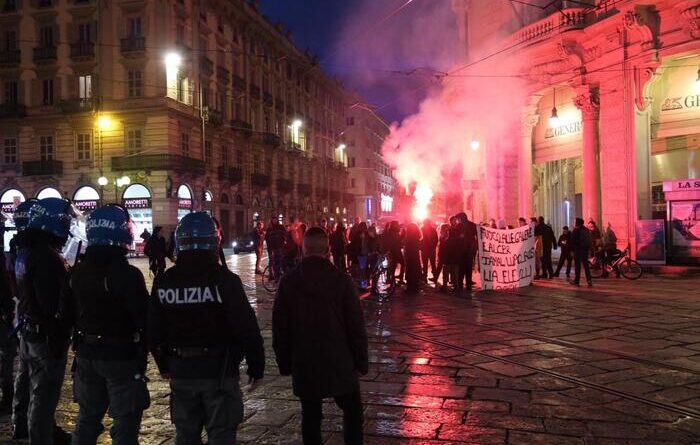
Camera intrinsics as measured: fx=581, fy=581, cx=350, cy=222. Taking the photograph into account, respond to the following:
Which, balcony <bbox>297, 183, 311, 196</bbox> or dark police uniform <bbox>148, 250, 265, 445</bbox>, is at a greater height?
balcony <bbox>297, 183, 311, 196</bbox>

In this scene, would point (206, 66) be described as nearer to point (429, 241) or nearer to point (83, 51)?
point (83, 51)

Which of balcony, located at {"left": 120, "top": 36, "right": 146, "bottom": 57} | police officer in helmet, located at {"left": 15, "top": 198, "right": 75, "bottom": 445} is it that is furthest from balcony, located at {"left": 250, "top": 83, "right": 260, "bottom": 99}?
police officer in helmet, located at {"left": 15, "top": 198, "right": 75, "bottom": 445}

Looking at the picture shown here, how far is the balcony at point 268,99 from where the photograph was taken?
4816cm

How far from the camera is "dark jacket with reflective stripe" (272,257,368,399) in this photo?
332 cm

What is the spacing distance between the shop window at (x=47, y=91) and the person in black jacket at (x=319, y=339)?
37.8 m

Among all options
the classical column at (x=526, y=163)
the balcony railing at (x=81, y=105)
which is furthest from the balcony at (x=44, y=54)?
the classical column at (x=526, y=163)

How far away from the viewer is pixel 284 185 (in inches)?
1997

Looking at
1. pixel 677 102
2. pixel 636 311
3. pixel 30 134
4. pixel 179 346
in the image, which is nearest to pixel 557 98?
pixel 677 102

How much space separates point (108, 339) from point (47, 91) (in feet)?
124

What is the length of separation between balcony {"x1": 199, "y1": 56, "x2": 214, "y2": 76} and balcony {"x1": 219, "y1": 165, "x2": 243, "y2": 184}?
639 centimetres

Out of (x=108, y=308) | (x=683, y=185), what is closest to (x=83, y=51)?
(x=683, y=185)

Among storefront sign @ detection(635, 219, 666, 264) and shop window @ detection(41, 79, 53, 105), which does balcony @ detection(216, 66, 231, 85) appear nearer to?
shop window @ detection(41, 79, 53, 105)

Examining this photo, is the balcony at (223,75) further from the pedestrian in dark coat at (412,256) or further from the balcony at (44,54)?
the pedestrian in dark coat at (412,256)

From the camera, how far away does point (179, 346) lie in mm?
3029
